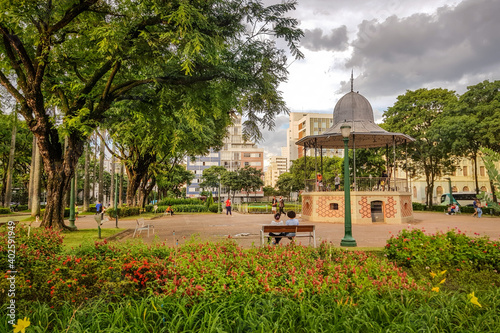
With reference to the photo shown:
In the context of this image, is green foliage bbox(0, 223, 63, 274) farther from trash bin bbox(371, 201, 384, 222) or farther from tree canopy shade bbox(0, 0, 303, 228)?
trash bin bbox(371, 201, 384, 222)

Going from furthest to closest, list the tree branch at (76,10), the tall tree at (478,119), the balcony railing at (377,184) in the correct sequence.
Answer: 1. the tall tree at (478,119)
2. the balcony railing at (377,184)
3. the tree branch at (76,10)

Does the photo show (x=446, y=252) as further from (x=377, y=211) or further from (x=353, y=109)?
(x=353, y=109)

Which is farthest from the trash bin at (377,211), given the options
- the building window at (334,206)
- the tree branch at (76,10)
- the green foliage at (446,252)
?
the tree branch at (76,10)

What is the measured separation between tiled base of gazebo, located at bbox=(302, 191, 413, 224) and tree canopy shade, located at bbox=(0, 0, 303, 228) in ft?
48.4

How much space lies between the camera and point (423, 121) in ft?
127

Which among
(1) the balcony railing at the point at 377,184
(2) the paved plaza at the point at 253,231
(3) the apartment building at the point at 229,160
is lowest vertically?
(2) the paved plaza at the point at 253,231

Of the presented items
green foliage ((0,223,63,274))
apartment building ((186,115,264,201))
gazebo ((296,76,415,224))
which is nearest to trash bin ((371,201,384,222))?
gazebo ((296,76,415,224))

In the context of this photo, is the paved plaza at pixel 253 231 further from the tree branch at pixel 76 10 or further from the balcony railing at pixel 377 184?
the tree branch at pixel 76 10

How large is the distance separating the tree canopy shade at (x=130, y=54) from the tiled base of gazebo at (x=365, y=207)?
14.8m

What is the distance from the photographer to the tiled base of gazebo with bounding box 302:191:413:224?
79.2 feet

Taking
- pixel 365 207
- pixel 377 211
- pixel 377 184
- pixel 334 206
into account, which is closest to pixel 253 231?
pixel 334 206

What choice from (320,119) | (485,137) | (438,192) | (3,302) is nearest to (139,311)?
(3,302)

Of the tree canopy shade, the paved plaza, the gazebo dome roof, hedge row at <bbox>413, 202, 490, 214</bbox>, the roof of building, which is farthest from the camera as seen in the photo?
hedge row at <bbox>413, 202, 490, 214</bbox>

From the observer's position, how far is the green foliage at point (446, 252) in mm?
7516
